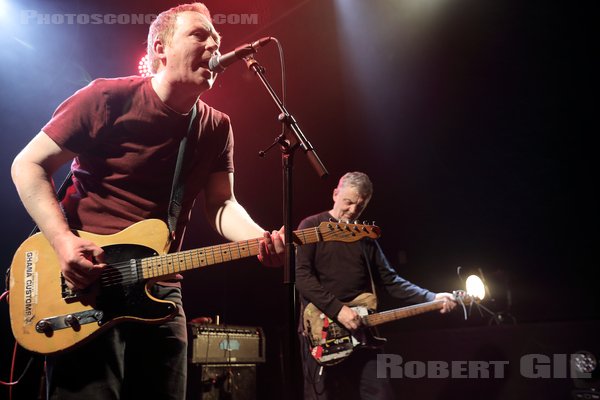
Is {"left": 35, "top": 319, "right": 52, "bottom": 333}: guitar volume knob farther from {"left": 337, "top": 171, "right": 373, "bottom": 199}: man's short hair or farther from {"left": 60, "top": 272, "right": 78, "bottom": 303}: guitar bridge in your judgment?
{"left": 337, "top": 171, "right": 373, "bottom": 199}: man's short hair

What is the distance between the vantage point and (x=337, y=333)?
13.3ft

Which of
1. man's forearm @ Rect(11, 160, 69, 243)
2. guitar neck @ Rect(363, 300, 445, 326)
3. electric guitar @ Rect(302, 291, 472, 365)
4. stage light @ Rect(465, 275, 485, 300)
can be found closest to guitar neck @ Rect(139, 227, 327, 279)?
man's forearm @ Rect(11, 160, 69, 243)

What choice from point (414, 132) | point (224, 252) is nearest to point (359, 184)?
point (224, 252)

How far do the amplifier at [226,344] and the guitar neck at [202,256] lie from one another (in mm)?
2633

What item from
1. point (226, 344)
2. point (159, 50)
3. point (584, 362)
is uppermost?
point (159, 50)

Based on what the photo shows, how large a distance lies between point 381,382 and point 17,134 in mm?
4744

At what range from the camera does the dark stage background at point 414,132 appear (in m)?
5.38

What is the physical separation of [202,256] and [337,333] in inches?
80.3

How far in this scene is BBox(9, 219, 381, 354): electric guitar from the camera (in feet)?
6.66

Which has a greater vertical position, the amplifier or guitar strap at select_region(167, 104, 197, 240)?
guitar strap at select_region(167, 104, 197, 240)

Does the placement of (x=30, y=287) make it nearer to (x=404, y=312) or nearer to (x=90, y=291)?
(x=90, y=291)

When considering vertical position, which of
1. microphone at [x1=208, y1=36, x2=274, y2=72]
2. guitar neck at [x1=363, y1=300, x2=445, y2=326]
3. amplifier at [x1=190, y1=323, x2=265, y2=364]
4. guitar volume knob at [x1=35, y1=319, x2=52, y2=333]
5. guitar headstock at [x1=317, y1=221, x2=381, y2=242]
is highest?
microphone at [x1=208, y1=36, x2=274, y2=72]

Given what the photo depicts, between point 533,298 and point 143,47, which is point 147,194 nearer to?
Result: point 143,47

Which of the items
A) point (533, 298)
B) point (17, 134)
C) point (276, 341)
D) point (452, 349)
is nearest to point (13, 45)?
point (17, 134)
